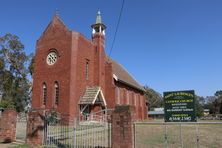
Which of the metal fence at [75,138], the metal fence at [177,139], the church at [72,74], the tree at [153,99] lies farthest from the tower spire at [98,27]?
the tree at [153,99]

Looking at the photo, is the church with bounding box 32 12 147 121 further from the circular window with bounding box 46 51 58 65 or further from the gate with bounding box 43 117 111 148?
the gate with bounding box 43 117 111 148

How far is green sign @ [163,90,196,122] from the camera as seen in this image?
10.8m

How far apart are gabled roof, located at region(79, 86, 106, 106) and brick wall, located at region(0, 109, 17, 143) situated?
15.4 meters

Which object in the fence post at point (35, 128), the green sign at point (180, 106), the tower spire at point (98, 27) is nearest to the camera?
the green sign at point (180, 106)

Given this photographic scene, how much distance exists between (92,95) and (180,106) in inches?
869

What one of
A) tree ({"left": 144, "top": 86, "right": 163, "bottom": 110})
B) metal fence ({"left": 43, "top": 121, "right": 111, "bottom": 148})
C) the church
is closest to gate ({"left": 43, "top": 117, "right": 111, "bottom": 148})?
metal fence ({"left": 43, "top": 121, "right": 111, "bottom": 148})

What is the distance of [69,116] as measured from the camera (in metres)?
28.4

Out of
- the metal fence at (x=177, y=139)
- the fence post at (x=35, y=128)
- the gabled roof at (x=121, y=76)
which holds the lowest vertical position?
the metal fence at (x=177, y=139)

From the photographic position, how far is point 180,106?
434 inches

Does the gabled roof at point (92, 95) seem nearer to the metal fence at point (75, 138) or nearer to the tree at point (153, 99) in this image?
the metal fence at point (75, 138)

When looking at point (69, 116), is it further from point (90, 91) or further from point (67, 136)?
point (67, 136)

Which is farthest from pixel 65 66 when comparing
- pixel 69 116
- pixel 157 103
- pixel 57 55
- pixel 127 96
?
pixel 157 103

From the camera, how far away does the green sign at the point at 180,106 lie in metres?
10.8

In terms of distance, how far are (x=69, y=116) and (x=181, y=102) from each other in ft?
63.6
